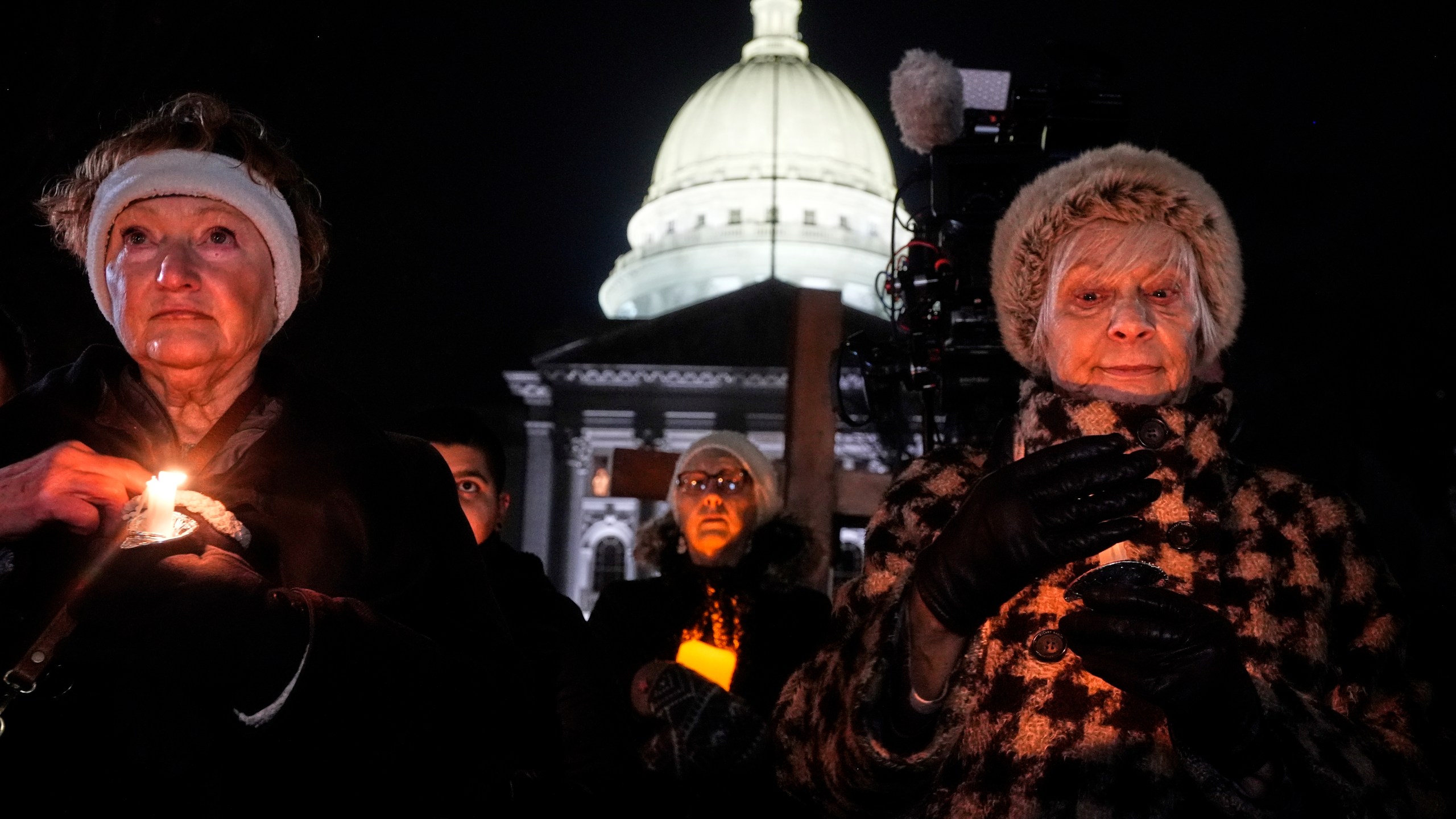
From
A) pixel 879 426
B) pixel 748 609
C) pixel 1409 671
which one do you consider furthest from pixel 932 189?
pixel 1409 671

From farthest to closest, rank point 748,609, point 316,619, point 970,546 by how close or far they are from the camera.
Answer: point 748,609 → point 970,546 → point 316,619

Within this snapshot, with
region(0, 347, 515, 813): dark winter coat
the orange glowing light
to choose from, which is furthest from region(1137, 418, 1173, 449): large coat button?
the orange glowing light

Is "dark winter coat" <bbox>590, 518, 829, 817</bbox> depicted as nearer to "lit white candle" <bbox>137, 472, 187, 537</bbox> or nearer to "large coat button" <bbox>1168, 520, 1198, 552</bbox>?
"large coat button" <bbox>1168, 520, 1198, 552</bbox>

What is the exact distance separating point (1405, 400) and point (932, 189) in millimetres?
4822

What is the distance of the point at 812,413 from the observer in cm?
611

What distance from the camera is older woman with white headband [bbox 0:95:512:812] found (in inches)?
70.0

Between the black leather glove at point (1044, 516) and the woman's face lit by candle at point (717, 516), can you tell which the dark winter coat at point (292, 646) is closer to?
the black leather glove at point (1044, 516)

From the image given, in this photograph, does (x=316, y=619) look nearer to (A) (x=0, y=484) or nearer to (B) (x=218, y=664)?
(B) (x=218, y=664)

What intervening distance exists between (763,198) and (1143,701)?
184 feet

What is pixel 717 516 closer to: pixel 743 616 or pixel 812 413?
pixel 743 616

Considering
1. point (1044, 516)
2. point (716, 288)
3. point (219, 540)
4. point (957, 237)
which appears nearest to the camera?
point (219, 540)

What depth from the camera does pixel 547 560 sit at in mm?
44875

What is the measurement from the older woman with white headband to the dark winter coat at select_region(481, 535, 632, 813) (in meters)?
1.15

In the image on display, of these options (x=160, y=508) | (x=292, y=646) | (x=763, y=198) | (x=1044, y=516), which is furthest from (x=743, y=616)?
(x=763, y=198)
